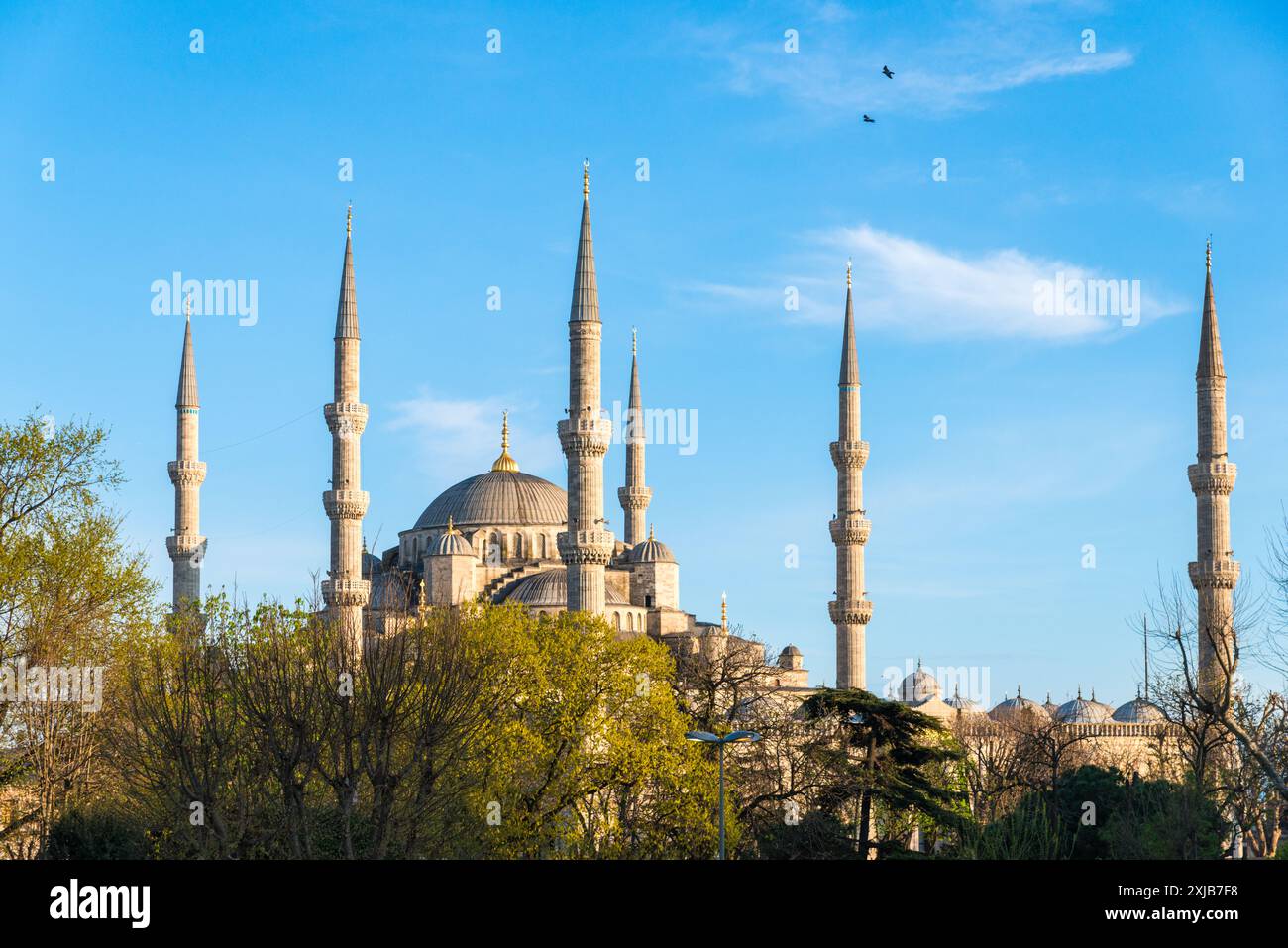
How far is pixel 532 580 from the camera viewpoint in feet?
220

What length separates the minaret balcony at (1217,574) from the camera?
55156 millimetres

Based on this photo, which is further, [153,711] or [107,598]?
[107,598]

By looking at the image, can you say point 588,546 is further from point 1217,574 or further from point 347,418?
point 1217,574

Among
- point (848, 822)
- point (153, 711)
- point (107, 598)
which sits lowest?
point (848, 822)

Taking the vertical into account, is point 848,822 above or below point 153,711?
below

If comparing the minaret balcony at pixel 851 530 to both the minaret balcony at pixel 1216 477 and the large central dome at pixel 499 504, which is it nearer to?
the minaret balcony at pixel 1216 477

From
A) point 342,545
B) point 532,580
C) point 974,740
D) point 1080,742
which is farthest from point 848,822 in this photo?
point 1080,742

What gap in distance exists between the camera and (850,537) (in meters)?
Answer: 59.7

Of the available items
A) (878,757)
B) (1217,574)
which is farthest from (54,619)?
(1217,574)

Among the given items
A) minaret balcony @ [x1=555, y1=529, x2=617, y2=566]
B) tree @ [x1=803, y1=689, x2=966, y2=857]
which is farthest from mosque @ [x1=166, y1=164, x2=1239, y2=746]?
tree @ [x1=803, y1=689, x2=966, y2=857]

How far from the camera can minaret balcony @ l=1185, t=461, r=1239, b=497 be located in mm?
55781

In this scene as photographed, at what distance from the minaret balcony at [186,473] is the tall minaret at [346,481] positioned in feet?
24.2
